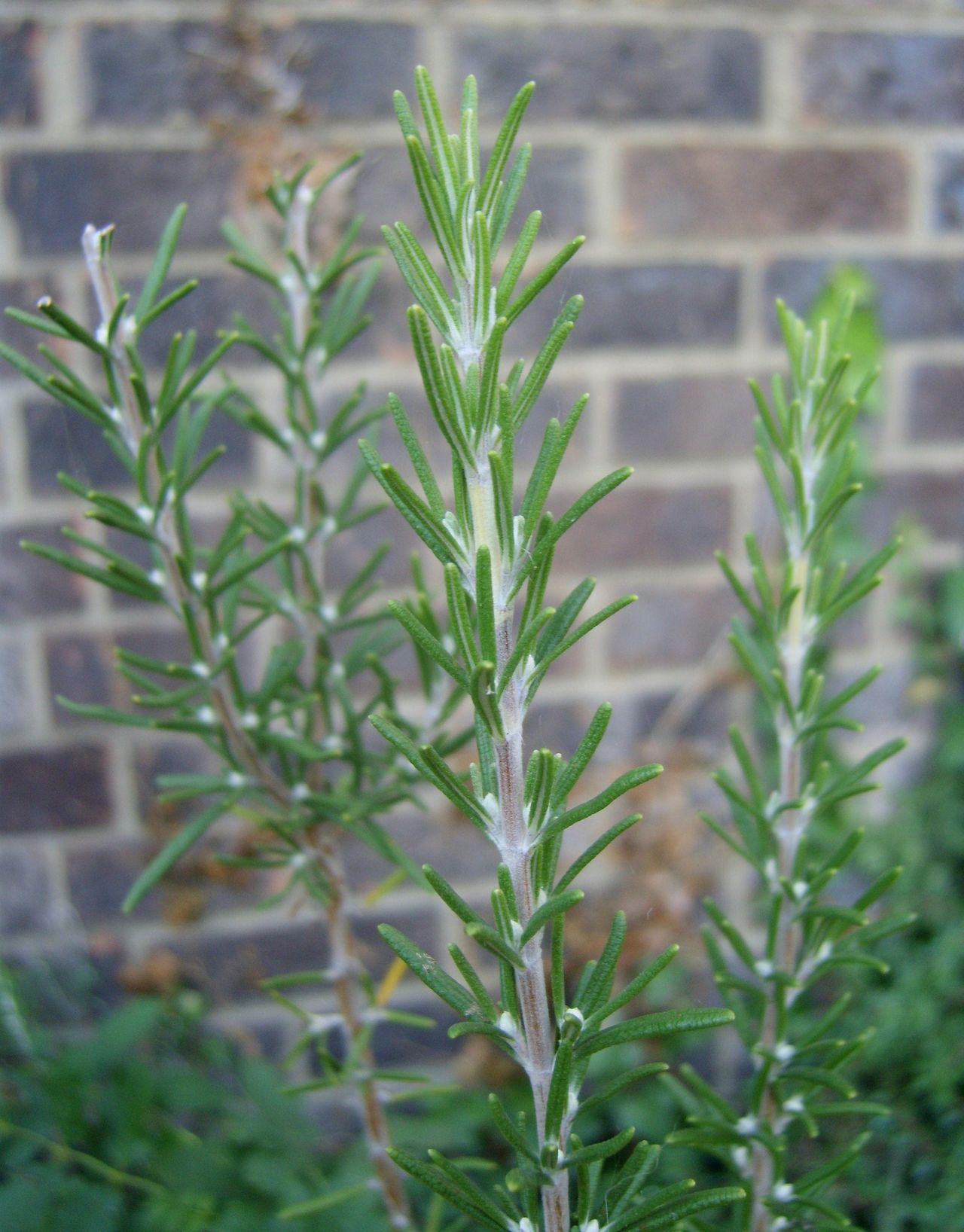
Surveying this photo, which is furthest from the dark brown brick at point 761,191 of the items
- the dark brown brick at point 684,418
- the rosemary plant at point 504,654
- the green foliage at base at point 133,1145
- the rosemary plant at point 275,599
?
the green foliage at base at point 133,1145

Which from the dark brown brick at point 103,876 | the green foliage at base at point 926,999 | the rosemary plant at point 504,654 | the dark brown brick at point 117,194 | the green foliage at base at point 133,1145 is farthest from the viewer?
the dark brown brick at point 103,876

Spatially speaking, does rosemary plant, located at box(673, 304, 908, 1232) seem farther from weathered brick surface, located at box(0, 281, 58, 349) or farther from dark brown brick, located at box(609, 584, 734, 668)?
weathered brick surface, located at box(0, 281, 58, 349)

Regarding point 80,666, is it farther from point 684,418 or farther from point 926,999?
point 926,999

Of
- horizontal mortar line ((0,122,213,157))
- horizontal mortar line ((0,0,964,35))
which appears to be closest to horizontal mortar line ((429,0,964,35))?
horizontal mortar line ((0,0,964,35))

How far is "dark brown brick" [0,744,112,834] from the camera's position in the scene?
852mm

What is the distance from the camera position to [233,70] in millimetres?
780

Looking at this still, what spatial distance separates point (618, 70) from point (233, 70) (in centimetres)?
29

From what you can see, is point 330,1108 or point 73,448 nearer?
point 73,448

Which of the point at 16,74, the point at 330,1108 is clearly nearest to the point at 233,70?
the point at 16,74

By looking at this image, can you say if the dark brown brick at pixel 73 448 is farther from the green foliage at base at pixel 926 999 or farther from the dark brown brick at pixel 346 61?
the green foliage at base at pixel 926 999

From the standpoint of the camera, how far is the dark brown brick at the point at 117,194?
766 millimetres

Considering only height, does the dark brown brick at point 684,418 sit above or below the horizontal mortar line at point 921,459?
above

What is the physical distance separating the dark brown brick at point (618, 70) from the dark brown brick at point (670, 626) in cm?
39

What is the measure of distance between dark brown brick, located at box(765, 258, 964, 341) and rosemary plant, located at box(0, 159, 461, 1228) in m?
0.51
